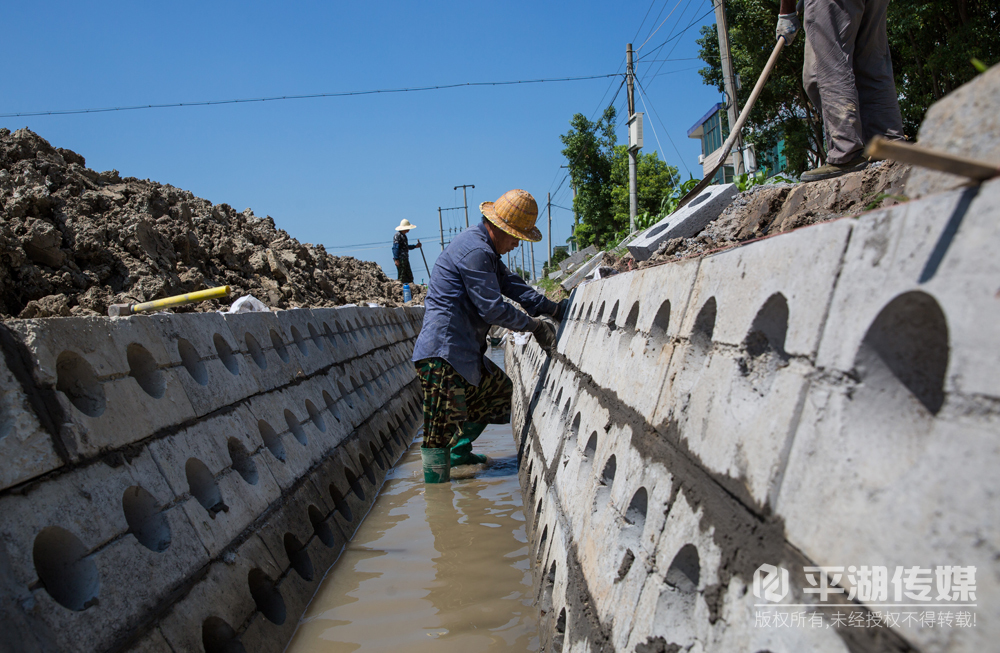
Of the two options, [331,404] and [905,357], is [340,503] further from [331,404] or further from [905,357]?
[905,357]

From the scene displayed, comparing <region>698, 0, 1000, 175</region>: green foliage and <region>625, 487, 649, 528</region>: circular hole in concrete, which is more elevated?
<region>698, 0, 1000, 175</region>: green foliage

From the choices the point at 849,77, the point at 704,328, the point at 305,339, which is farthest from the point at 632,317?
the point at 305,339

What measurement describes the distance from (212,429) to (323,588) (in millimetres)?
1230

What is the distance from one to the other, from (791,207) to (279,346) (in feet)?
12.8

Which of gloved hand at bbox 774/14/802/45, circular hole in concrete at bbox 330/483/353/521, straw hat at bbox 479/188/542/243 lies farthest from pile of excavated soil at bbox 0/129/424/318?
gloved hand at bbox 774/14/802/45

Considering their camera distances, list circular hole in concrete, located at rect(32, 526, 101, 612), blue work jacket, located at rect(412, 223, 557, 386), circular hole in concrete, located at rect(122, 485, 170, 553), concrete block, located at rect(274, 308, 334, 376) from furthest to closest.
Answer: concrete block, located at rect(274, 308, 334, 376) → blue work jacket, located at rect(412, 223, 557, 386) → circular hole in concrete, located at rect(122, 485, 170, 553) → circular hole in concrete, located at rect(32, 526, 101, 612)

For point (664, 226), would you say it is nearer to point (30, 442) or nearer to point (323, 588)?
point (323, 588)

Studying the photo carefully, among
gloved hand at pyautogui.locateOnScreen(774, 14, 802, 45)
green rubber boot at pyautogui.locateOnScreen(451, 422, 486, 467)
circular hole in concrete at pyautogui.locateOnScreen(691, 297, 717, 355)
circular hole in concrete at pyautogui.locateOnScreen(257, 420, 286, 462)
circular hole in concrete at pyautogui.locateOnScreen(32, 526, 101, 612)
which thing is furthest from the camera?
green rubber boot at pyautogui.locateOnScreen(451, 422, 486, 467)

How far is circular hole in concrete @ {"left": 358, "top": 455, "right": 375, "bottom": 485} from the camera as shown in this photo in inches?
241

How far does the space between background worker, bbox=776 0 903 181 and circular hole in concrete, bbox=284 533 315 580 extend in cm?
431

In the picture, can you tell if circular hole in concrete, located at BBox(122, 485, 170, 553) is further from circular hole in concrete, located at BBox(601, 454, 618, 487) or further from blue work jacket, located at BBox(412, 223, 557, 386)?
blue work jacket, located at BBox(412, 223, 557, 386)

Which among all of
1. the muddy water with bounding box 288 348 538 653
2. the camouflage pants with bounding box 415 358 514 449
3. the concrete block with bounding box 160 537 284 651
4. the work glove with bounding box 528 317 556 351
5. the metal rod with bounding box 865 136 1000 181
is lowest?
the muddy water with bounding box 288 348 538 653

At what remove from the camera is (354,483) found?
223 inches

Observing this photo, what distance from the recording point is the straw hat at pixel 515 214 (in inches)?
210
